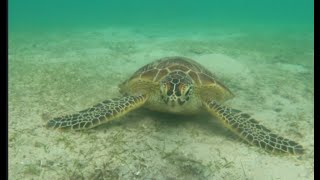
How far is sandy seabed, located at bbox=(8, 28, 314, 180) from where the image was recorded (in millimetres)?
3686

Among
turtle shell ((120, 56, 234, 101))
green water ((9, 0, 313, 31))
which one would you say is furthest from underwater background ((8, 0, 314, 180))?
green water ((9, 0, 313, 31))

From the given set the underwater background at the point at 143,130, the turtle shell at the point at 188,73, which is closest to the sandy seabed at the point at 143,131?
the underwater background at the point at 143,130

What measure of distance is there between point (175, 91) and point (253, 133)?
125 centimetres

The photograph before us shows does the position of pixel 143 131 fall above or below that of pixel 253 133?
below

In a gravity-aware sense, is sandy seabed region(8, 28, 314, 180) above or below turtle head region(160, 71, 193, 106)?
below

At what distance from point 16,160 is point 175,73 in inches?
105

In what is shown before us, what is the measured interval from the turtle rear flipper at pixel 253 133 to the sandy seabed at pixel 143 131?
0.35 ft

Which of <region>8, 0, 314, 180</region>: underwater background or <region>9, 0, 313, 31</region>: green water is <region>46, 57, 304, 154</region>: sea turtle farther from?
<region>9, 0, 313, 31</region>: green water

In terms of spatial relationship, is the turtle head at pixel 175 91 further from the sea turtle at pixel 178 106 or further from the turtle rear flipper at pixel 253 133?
the turtle rear flipper at pixel 253 133

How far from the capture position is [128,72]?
8438 mm

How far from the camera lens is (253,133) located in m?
4.37

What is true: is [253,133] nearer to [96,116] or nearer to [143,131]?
[143,131]

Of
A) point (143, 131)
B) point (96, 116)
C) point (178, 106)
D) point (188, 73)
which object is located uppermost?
point (188, 73)

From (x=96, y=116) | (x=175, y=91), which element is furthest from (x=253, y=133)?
(x=96, y=116)
